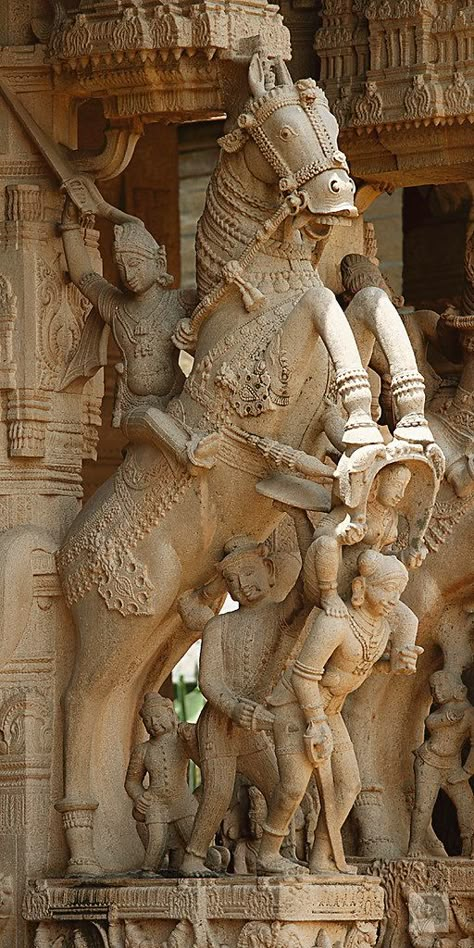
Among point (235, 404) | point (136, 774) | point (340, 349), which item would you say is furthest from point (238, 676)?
point (340, 349)

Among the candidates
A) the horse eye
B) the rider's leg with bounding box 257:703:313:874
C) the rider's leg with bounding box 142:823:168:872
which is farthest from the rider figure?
the rider's leg with bounding box 142:823:168:872

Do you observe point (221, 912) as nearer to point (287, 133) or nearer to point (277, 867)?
point (277, 867)

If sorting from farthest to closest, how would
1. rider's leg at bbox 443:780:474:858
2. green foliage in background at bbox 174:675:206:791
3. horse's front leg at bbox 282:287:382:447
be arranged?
green foliage in background at bbox 174:675:206:791, rider's leg at bbox 443:780:474:858, horse's front leg at bbox 282:287:382:447

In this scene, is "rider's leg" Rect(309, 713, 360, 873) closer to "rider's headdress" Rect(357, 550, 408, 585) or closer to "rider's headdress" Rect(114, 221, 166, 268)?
"rider's headdress" Rect(357, 550, 408, 585)

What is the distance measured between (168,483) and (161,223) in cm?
484

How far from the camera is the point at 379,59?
39.2 feet

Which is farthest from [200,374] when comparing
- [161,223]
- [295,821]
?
[161,223]

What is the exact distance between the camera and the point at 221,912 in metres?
9.96

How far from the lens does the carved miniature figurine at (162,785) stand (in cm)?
1048

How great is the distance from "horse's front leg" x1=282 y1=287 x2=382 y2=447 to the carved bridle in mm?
238

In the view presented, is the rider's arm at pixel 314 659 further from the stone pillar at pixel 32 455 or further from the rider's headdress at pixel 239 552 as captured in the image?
the stone pillar at pixel 32 455

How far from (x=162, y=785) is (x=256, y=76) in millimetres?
2711

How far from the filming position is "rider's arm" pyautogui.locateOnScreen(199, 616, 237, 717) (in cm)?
1015

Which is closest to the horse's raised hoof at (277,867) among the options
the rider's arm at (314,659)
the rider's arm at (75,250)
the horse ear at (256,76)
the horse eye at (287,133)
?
the rider's arm at (314,659)
